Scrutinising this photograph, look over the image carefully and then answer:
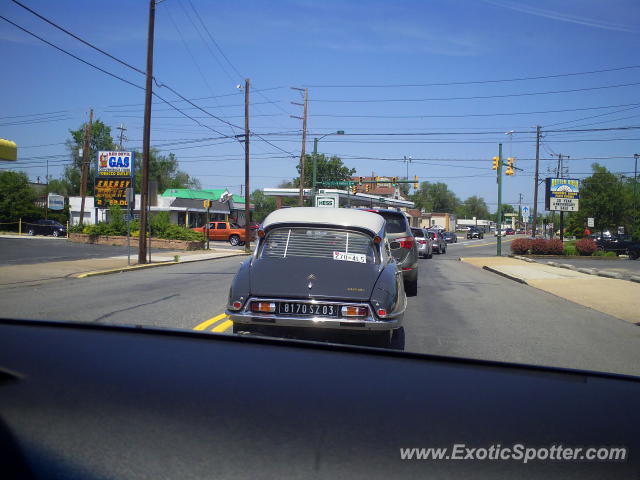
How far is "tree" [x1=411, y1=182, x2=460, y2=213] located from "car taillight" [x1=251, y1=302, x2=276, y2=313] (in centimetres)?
15556

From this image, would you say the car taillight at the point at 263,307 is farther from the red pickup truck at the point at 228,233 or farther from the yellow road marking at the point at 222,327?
the red pickup truck at the point at 228,233

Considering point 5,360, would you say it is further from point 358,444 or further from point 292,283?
point 292,283

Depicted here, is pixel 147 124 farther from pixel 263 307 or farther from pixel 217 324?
pixel 263 307

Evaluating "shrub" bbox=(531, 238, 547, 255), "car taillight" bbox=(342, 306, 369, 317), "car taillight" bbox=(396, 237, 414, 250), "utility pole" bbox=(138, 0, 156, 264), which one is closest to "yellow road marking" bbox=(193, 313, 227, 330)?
"car taillight" bbox=(342, 306, 369, 317)

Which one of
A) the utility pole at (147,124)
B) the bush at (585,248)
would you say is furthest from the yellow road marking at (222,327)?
the bush at (585,248)

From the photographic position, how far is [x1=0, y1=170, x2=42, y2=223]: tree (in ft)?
178

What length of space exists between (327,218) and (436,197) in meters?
160

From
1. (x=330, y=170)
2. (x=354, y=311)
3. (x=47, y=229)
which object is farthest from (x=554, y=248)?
(x=330, y=170)

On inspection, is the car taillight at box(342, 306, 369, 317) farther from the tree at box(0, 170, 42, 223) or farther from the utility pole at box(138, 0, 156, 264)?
the tree at box(0, 170, 42, 223)

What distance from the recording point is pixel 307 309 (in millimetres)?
5469

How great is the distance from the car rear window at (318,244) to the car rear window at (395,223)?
6388mm

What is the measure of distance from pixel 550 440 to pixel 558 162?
7778 centimetres

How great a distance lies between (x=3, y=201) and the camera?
179ft

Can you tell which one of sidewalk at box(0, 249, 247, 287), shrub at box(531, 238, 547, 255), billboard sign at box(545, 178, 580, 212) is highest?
billboard sign at box(545, 178, 580, 212)
